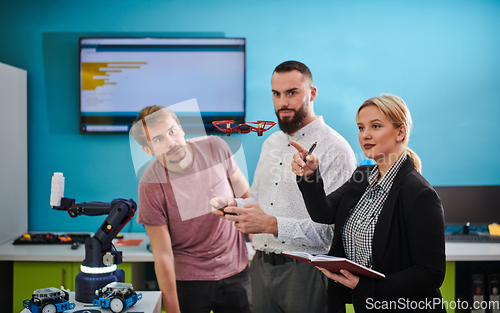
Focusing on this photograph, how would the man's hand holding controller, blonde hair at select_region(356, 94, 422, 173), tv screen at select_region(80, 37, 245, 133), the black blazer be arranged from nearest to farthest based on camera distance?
the black blazer
blonde hair at select_region(356, 94, 422, 173)
the man's hand holding controller
tv screen at select_region(80, 37, 245, 133)

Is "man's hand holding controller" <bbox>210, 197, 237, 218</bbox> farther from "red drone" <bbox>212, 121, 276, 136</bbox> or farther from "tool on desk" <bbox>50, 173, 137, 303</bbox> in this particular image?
"red drone" <bbox>212, 121, 276, 136</bbox>

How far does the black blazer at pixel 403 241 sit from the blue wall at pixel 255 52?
56.9 inches

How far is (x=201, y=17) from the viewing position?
279 centimetres

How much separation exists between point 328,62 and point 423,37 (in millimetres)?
769

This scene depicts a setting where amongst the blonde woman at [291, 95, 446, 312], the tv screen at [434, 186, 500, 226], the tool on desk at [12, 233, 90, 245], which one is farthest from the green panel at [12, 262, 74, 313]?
the tv screen at [434, 186, 500, 226]

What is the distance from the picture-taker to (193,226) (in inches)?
65.6

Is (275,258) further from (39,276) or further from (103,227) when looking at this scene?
(39,276)

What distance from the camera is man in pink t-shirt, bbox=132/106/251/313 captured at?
4.98ft

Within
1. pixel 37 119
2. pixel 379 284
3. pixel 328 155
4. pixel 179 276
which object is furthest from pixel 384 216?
pixel 37 119

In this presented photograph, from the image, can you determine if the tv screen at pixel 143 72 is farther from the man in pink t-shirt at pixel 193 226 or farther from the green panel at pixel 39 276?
the man in pink t-shirt at pixel 193 226

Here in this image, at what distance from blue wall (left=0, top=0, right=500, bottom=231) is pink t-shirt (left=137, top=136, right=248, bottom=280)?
119 centimetres

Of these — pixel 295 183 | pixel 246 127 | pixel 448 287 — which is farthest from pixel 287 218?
pixel 448 287

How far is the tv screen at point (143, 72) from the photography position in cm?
268

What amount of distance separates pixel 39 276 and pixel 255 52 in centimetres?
213
